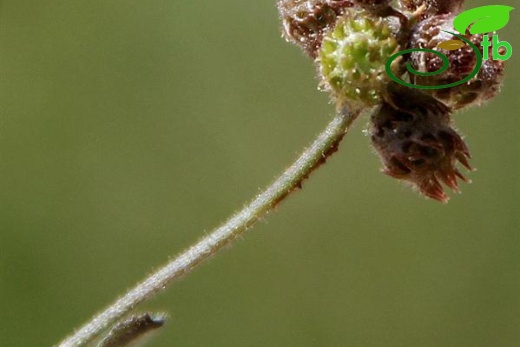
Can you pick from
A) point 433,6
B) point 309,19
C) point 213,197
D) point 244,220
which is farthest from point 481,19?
point 213,197

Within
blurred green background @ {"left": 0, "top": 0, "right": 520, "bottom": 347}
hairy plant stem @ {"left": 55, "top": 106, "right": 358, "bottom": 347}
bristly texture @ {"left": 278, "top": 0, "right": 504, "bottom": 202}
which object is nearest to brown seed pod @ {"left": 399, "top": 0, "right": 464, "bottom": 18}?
bristly texture @ {"left": 278, "top": 0, "right": 504, "bottom": 202}

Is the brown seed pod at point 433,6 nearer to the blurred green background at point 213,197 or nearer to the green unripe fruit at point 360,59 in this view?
the green unripe fruit at point 360,59

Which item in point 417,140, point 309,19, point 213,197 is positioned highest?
point 309,19

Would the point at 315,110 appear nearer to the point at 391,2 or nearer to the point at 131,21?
the point at 131,21

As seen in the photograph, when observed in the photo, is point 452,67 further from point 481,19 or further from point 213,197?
point 213,197

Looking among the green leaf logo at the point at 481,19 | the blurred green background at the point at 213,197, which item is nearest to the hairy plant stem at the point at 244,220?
the green leaf logo at the point at 481,19

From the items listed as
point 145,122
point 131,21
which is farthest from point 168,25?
point 145,122
